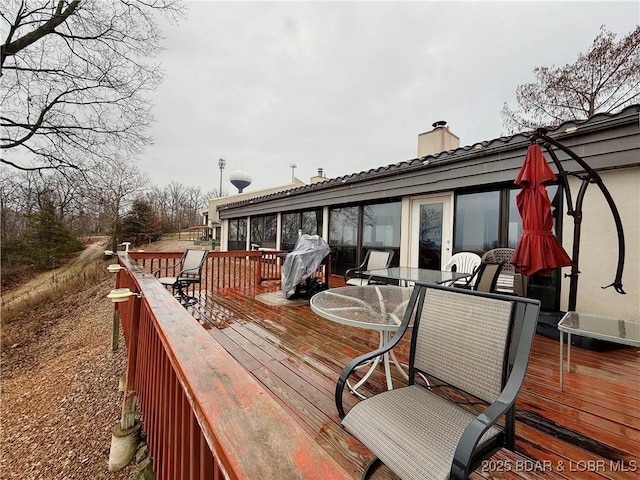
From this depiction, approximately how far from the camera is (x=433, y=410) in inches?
50.9

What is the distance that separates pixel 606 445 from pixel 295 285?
3.80 m

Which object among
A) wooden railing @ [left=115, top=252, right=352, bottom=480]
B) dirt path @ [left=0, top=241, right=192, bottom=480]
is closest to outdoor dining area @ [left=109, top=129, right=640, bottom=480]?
wooden railing @ [left=115, top=252, right=352, bottom=480]

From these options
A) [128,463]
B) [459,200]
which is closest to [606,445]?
[128,463]

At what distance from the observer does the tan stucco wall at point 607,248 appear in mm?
3059

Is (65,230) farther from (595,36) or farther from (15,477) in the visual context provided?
(595,36)

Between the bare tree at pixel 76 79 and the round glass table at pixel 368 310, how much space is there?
8.53 metres

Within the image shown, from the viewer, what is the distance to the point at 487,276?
3.05m

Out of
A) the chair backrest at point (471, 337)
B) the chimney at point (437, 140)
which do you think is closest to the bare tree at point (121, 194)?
the chimney at point (437, 140)

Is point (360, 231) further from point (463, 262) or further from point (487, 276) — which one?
point (487, 276)

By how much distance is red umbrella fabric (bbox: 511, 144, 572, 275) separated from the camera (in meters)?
2.70

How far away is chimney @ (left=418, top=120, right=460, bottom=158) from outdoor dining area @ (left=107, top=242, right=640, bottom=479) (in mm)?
3713

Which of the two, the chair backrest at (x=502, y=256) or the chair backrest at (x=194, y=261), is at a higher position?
the chair backrest at (x=502, y=256)

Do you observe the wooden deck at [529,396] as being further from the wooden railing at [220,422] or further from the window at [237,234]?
the window at [237,234]

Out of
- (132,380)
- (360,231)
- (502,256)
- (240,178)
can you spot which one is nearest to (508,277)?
(502,256)
